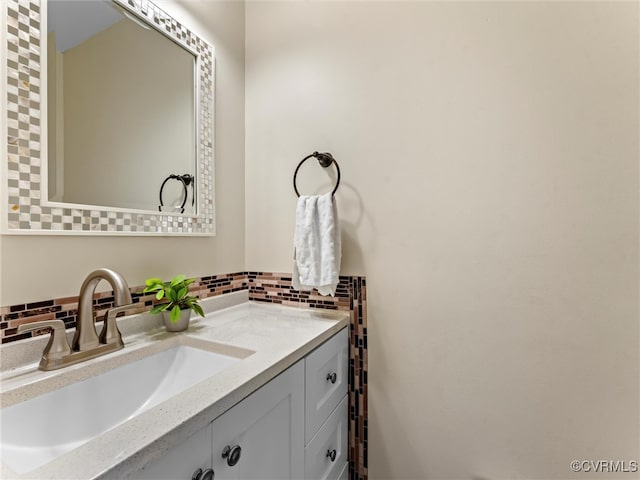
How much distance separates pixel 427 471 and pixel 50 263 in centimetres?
144

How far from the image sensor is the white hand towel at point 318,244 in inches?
46.5

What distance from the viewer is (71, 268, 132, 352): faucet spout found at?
2.56ft

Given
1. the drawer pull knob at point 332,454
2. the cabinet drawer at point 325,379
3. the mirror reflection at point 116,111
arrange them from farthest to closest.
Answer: the drawer pull knob at point 332,454 → the cabinet drawer at point 325,379 → the mirror reflection at point 116,111

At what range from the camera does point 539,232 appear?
1017 mm

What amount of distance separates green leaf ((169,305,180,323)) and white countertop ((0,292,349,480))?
0.19 feet

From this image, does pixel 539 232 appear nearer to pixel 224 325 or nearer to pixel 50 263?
pixel 224 325

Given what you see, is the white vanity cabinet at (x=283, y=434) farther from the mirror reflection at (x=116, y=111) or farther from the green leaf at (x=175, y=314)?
the mirror reflection at (x=116, y=111)

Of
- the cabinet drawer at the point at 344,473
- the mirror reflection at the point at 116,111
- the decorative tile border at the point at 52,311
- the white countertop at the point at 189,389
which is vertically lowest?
the cabinet drawer at the point at 344,473

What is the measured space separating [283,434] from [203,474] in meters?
0.28

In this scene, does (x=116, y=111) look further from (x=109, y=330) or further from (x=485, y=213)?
(x=485, y=213)

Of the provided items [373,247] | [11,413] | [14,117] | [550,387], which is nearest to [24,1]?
[14,117]

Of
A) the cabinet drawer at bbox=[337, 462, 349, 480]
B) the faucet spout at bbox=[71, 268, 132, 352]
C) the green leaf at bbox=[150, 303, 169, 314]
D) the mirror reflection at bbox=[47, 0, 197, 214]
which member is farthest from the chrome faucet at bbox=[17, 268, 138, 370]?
the cabinet drawer at bbox=[337, 462, 349, 480]

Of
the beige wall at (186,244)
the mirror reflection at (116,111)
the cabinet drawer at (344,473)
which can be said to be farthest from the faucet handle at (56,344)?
the cabinet drawer at (344,473)

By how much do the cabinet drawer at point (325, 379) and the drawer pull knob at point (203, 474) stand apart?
38 cm
